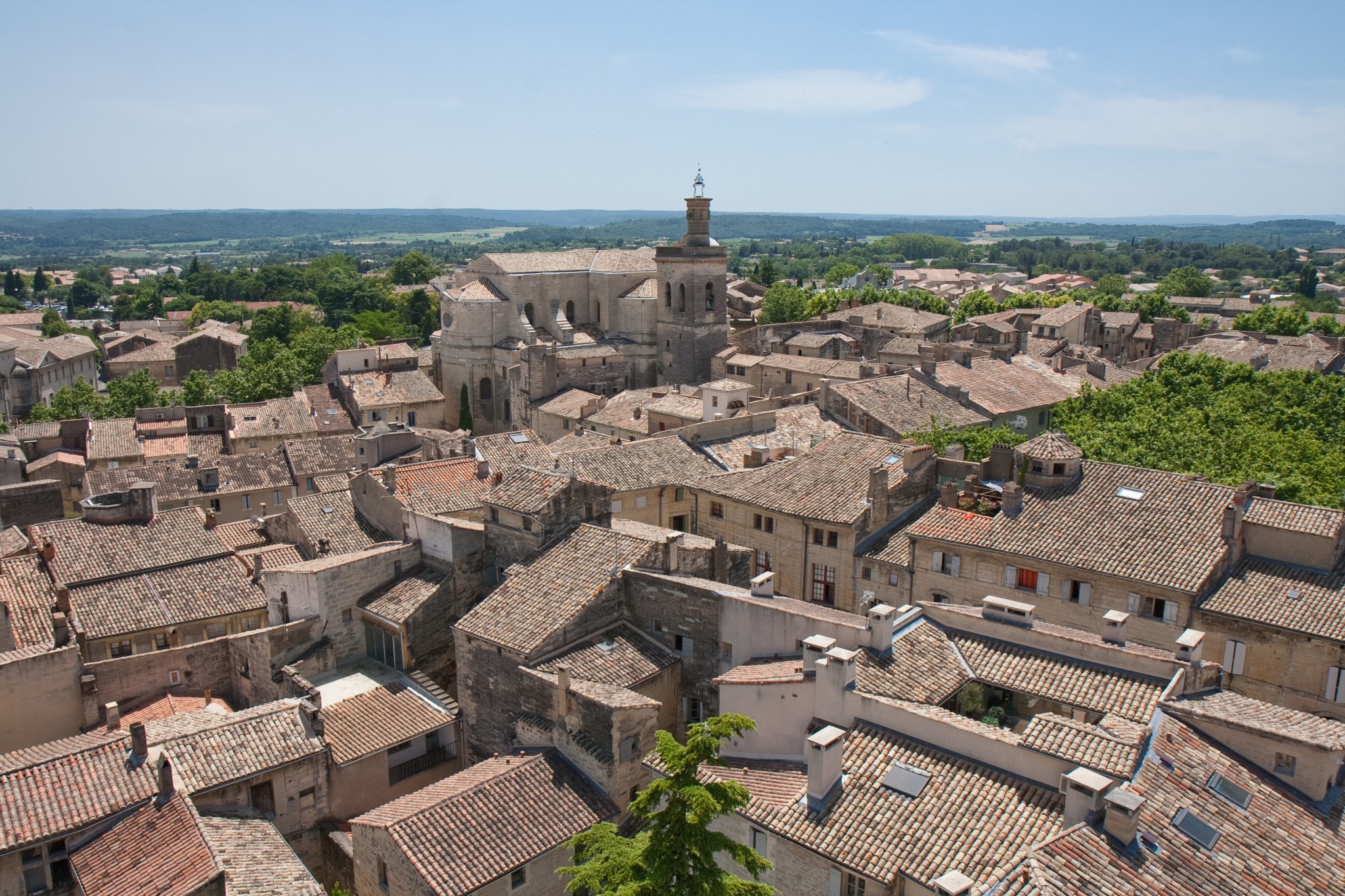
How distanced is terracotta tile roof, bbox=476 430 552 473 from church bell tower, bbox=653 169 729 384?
34995mm

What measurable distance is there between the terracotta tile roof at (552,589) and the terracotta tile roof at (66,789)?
845 centimetres

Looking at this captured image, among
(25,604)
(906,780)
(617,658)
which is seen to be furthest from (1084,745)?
(25,604)

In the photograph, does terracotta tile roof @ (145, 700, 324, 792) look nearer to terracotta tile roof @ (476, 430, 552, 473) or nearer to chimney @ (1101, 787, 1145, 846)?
terracotta tile roof @ (476, 430, 552, 473)

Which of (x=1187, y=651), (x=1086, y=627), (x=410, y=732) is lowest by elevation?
(x=410, y=732)

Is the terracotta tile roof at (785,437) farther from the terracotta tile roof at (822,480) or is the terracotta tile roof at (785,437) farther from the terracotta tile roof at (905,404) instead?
the terracotta tile roof at (822,480)

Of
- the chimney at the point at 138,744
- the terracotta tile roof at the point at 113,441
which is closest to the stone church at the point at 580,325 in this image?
the terracotta tile roof at the point at 113,441

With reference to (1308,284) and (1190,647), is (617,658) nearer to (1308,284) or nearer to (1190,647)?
(1190,647)

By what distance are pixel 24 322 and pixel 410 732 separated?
142 meters

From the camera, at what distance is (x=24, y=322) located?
139 m

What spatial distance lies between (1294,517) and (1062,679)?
11549 mm

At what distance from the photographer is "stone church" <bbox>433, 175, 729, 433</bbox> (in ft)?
247

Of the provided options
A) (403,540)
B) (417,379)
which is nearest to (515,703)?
(403,540)

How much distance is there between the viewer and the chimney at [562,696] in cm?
2394

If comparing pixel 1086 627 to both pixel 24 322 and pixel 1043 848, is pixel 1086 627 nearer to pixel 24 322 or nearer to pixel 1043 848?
pixel 1043 848
